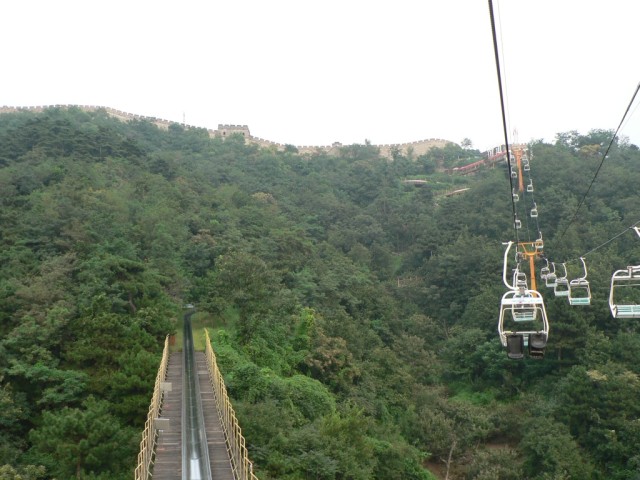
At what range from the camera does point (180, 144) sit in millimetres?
79188

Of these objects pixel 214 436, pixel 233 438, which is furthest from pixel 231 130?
pixel 233 438

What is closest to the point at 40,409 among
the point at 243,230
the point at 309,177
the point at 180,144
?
the point at 243,230

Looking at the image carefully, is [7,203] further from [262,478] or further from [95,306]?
[262,478]

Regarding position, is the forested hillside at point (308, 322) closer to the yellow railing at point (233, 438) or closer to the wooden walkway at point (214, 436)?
the yellow railing at point (233, 438)

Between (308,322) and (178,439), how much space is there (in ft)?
48.9

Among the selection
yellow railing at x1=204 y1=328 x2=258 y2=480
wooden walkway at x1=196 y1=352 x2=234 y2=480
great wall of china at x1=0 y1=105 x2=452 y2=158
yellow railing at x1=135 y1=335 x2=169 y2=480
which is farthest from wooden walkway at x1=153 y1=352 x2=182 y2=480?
great wall of china at x1=0 y1=105 x2=452 y2=158

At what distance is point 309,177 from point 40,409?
2060 inches

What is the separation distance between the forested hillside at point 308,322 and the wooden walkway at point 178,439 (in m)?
0.91

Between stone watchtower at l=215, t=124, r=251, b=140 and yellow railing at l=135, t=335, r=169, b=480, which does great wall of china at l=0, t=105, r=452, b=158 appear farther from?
yellow railing at l=135, t=335, r=169, b=480

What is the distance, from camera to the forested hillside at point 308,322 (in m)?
19.1

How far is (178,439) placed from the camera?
1579cm

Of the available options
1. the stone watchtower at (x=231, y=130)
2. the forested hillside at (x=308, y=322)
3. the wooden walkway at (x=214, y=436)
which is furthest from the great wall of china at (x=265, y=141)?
the wooden walkway at (x=214, y=436)

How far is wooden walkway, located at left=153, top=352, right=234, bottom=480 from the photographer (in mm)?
13891

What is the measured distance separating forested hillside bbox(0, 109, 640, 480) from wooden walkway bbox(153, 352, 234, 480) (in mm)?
908
